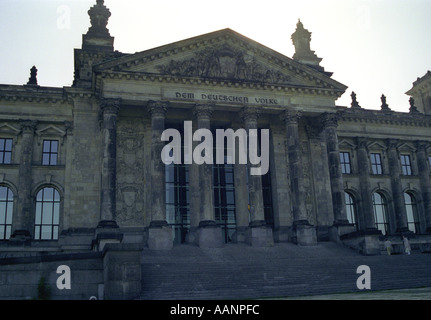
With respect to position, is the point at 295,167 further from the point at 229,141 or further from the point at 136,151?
the point at 136,151

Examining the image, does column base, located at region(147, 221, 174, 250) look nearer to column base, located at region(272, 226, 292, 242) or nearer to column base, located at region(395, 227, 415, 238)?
column base, located at region(272, 226, 292, 242)

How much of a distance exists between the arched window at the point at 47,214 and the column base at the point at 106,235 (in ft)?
19.9

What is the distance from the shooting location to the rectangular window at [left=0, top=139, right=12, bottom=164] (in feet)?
120

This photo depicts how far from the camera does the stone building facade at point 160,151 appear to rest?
33656mm

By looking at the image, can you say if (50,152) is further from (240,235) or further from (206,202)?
(240,235)

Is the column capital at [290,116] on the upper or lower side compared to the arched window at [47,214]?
upper

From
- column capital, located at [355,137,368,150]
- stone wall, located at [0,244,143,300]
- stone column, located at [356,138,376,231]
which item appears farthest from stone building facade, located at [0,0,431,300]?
stone wall, located at [0,244,143,300]

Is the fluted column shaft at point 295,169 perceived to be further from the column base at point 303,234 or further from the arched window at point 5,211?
the arched window at point 5,211

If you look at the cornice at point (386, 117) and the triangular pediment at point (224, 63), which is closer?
the triangular pediment at point (224, 63)

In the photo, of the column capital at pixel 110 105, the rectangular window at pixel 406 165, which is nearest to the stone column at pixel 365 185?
the rectangular window at pixel 406 165

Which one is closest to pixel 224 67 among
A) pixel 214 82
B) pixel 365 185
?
pixel 214 82

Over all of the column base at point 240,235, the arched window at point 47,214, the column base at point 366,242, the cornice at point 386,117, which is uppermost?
the cornice at point 386,117
